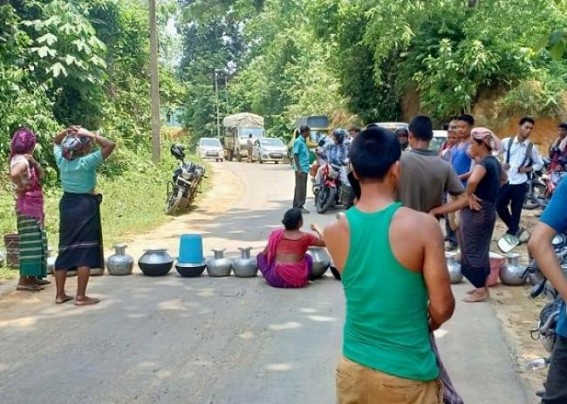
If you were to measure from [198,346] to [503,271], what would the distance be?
378cm

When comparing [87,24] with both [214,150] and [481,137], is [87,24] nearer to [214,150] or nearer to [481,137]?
[481,137]

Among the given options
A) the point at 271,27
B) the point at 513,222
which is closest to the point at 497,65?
the point at 513,222

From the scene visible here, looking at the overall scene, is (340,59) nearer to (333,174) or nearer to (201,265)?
(333,174)

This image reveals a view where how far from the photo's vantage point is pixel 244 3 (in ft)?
64.0

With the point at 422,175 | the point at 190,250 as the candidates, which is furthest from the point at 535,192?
the point at 422,175

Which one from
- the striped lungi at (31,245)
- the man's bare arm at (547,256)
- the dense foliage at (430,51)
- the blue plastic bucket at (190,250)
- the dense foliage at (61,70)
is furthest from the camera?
the dense foliage at (430,51)

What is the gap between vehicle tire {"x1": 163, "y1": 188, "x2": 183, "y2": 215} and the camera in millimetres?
14547

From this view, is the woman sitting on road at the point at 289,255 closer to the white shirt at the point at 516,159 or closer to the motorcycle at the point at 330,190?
the white shirt at the point at 516,159

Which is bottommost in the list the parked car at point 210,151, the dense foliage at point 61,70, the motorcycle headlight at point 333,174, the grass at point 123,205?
the parked car at point 210,151

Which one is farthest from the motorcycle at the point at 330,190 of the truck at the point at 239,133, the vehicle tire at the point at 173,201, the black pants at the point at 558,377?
the truck at the point at 239,133

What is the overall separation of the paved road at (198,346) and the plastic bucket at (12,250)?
1.17 m

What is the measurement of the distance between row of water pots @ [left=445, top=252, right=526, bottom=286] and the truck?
3296 centimetres

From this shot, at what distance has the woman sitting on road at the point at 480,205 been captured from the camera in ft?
22.3

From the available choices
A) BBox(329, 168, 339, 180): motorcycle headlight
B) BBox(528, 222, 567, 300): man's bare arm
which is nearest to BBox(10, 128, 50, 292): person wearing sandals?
BBox(528, 222, 567, 300): man's bare arm
